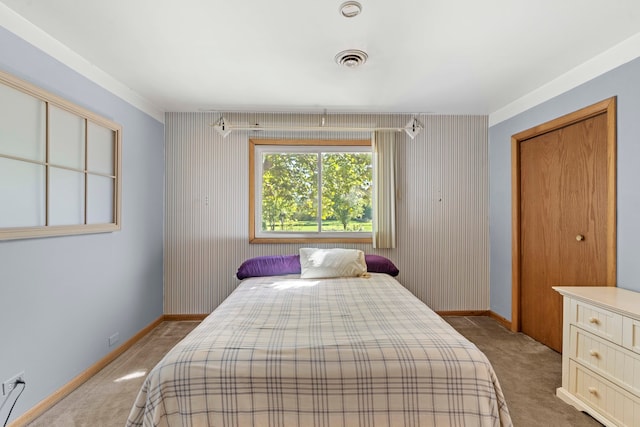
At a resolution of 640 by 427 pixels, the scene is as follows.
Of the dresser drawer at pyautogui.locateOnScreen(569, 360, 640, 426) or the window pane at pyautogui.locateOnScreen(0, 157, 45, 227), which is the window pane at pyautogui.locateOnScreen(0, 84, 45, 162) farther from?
the dresser drawer at pyautogui.locateOnScreen(569, 360, 640, 426)

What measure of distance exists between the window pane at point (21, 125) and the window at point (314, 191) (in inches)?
78.0

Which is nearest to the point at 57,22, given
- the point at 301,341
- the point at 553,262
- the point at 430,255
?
the point at 301,341

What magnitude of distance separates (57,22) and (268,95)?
1.58 meters

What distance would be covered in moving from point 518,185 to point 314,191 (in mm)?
2115

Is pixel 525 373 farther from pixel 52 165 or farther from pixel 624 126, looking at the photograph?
pixel 52 165

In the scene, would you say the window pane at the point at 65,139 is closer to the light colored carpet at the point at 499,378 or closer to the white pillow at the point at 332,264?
the light colored carpet at the point at 499,378

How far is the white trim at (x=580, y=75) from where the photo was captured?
2086 millimetres

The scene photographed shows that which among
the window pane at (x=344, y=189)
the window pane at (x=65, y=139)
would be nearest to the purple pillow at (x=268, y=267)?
the window pane at (x=344, y=189)

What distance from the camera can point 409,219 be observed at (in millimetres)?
3664

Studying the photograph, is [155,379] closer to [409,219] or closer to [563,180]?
[409,219]

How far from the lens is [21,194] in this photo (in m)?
1.83

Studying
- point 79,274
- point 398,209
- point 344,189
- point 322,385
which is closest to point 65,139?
point 79,274

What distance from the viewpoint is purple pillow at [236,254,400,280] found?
3156 mm

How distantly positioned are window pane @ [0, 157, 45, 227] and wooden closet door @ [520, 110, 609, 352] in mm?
3744
